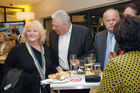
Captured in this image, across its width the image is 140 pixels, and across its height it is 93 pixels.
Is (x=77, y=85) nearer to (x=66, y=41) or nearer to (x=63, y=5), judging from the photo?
(x=66, y=41)

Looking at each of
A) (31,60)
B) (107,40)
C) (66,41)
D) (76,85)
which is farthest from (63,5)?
(76,85)

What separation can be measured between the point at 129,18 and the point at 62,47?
1288 mm

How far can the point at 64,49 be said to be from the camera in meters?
2.12

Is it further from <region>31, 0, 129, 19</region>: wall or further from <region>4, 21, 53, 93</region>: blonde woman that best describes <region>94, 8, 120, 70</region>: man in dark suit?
<region>31, 0, 129, 19</region>: wall

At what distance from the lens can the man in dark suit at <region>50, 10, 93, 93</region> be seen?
2090mm

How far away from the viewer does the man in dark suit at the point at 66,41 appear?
2.09 m

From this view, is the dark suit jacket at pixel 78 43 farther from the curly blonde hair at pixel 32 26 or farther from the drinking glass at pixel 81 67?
the drinking glass at pixel 81 67

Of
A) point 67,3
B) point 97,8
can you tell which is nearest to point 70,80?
point 97,8

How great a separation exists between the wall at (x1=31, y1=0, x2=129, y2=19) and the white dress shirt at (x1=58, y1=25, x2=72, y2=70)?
7.87ft

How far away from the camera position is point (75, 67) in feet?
5.48

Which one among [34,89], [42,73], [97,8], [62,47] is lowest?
[34,89]

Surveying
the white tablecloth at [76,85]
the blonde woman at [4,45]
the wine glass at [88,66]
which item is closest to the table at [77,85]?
the white tablecloth at [76,85]

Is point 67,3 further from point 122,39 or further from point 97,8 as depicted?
point 122,39

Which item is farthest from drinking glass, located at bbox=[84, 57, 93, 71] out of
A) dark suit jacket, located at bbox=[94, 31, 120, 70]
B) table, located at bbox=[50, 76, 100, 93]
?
dark suit jacket, located at bbox=[94, 31, 120, 70]
